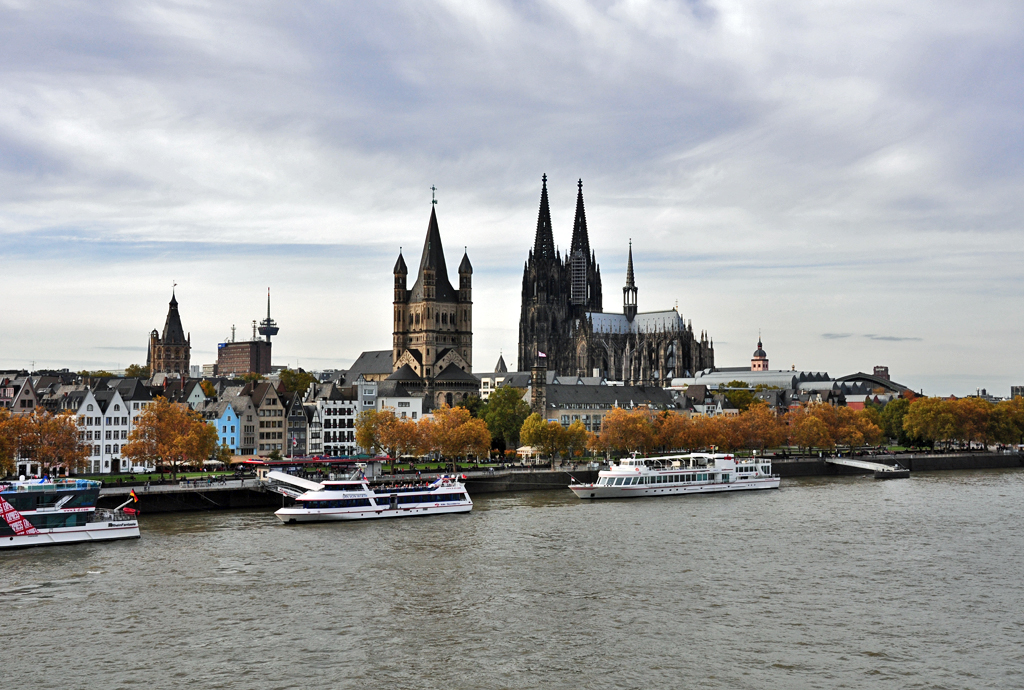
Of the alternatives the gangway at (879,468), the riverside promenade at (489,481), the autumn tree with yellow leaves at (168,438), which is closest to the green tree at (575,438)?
the riverside promenade at (489,481)

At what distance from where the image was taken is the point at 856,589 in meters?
54.2

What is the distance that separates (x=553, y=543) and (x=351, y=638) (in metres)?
27.1

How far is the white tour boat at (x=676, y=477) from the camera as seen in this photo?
10412cm

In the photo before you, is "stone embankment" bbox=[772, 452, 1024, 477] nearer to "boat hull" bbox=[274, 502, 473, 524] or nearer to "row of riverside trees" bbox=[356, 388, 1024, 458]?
"row of riverside trees" bbox=[356, 388, 1024, 458]

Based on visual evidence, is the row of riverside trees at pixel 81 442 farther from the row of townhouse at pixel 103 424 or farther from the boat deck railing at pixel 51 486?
the boat deck railing at pixel 51 486

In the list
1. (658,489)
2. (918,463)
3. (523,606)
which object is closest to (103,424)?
(658,489)

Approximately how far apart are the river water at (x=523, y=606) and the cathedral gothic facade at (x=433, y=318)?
345 feet

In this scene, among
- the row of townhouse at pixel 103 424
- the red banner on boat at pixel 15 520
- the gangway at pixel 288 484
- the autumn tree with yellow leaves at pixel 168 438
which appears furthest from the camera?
the row of townhouse at pixel 103 424

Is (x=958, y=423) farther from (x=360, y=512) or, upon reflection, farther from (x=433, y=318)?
(x=360, y=512)

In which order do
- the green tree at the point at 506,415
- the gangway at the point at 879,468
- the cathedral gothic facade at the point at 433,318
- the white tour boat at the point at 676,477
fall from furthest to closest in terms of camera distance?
the cathedral gothic facade at the point at 433,318
the green tree at the point at 506,415
the gangway at the point at 879,468
the white tour boat at the point at 676,477

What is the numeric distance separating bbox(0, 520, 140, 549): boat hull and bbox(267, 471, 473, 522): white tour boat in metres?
12.4

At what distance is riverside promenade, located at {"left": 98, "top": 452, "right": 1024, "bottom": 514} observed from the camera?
282 feet

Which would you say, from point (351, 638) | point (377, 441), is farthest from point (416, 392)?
point (351, 638)

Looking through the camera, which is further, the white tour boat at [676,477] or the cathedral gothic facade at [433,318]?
the cathedral gothic facade at [433,318]
